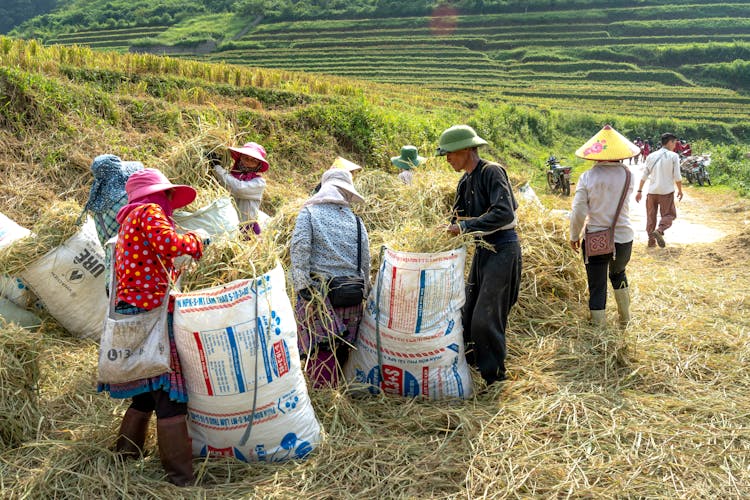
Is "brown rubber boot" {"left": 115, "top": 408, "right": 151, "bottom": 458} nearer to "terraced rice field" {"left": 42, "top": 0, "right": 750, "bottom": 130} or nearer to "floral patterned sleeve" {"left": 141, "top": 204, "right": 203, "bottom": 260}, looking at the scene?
"floral patterned sleeve" {"left": 141, "top": 204, "right": 203, "bottom": 260}

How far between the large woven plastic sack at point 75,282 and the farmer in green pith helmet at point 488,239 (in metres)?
2.35

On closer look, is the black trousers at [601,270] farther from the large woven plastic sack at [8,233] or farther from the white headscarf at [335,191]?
the large woven plastic sack at [8,233]

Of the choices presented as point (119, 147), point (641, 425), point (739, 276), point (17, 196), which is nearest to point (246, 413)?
point (641, 425)

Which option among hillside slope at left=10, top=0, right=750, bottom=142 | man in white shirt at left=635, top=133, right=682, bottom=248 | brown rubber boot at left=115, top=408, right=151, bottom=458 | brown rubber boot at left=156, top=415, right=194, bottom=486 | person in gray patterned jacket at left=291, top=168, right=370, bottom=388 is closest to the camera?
brown rubber boot at left=156, top=415, right=194, bottom=486

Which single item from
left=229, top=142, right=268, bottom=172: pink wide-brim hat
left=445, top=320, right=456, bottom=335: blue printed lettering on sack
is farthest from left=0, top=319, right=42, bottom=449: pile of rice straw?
left=445, top=320, right=456, bottom=335: blue printed lettering on sack

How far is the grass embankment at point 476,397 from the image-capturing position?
2439mm

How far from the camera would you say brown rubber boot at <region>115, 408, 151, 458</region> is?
2.50 m

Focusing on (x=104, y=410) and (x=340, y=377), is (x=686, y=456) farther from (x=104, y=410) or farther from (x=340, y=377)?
(x=104, y=410)

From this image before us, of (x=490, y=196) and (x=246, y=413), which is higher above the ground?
(x=490, y=196)

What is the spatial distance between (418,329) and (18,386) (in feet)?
6.65

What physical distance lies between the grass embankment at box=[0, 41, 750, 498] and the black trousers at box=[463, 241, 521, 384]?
15cm

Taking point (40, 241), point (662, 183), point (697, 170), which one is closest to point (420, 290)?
point (40, 241)

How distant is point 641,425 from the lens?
2.85 metres

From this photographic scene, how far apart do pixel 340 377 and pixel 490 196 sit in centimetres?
135
